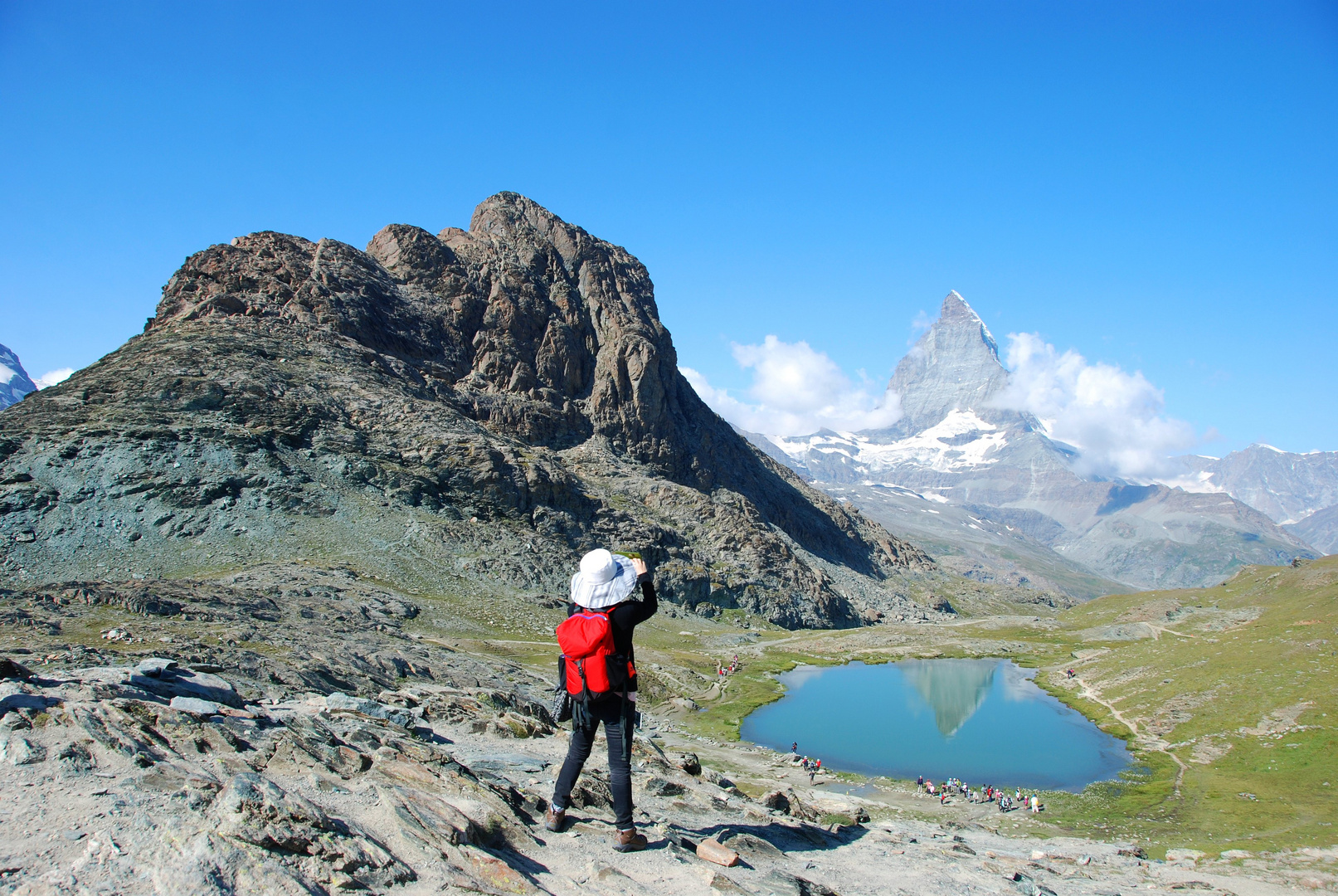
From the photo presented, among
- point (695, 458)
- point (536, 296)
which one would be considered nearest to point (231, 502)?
point (536, 296)

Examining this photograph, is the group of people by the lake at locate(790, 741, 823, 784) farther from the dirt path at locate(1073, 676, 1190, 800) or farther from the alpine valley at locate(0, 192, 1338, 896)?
the dirt path at locate(1073, 676, 1190, 800)

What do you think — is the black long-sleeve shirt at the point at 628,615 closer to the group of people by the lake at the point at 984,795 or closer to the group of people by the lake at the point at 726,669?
the group of people by the lake at the point at 984,795

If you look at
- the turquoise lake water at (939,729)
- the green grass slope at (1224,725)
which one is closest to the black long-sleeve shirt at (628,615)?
the green grass slope at (1224,725)

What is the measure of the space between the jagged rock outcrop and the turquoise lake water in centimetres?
4060

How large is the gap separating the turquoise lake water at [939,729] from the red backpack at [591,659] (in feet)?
141

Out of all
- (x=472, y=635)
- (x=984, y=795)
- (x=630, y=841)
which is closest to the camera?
(x=630, y=841)

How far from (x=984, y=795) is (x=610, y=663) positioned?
3861cm

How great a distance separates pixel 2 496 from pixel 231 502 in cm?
1956

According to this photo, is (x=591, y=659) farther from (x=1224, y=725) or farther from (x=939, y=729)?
(x=939, y=729)

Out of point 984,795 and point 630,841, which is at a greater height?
point 630,841

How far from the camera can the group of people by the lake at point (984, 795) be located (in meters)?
38.7

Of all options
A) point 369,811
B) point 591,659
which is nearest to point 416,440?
point 369,811

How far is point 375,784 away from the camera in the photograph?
11867 millimetres

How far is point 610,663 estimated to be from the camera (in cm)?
1084
